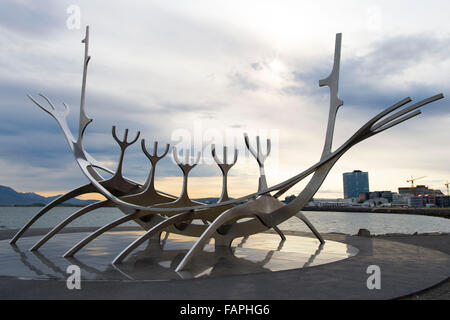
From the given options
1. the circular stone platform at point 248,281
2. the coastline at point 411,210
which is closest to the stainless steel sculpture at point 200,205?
the circular stone platform at point 248,281

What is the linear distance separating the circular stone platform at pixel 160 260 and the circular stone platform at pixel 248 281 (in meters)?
0.05

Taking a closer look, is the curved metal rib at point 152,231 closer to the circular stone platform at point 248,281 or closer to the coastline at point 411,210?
the circular stone platform at point 248,281

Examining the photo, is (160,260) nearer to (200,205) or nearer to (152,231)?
(152,231)

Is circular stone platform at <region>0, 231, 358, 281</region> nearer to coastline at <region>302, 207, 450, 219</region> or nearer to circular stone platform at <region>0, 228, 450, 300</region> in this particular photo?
circular stone platform at <region>0, 228, 450, 300</region>

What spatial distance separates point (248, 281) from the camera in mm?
7789

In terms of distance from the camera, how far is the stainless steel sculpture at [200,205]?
10492mm

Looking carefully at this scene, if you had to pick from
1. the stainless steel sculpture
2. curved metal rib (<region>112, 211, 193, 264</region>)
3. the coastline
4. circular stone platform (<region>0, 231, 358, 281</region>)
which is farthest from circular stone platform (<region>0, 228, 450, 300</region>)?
the coastline

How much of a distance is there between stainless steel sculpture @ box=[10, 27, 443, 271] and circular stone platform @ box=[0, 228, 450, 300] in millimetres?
1204

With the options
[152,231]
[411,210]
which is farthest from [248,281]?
[411,210]

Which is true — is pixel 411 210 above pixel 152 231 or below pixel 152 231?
below

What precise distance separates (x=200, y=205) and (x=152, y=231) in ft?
6.90

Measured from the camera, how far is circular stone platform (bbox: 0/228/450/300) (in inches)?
261
